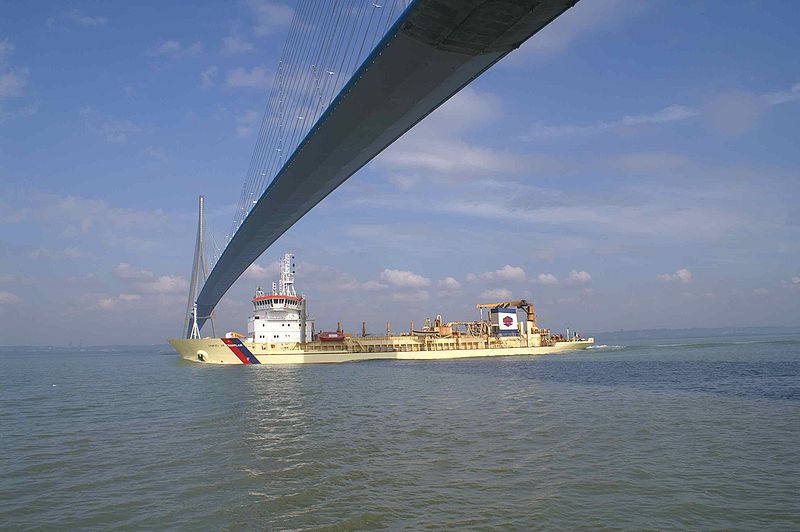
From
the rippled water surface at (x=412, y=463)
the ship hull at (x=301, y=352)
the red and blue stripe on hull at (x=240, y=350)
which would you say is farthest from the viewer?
the ship hull at (x=301, y=352)

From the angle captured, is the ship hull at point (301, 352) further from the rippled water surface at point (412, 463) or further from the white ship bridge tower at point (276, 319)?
the rippled water surface at point (412, 463)

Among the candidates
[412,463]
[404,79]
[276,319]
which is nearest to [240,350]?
[276,319]

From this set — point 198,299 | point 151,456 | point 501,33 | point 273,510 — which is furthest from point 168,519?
point 198,299

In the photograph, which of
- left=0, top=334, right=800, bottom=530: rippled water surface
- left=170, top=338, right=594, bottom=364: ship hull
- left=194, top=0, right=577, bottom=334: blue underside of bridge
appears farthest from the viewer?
left=170, top=338, right=594, bottom=364: ship hull

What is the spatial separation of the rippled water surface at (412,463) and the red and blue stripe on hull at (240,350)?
21617 mm

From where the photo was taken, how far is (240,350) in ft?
136

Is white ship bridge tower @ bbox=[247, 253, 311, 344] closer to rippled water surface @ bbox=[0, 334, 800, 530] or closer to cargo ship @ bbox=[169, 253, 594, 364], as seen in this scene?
cargo ship @ bbox=[169, 253, 594, 364]

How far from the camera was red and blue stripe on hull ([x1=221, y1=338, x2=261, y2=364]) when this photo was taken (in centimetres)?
4134

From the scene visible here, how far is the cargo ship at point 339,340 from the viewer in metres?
43.1

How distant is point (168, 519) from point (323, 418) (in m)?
8.44

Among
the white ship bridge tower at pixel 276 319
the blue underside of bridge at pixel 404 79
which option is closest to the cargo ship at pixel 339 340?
the white ship bridge tower at pixel 276 319

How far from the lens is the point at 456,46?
14781 mm

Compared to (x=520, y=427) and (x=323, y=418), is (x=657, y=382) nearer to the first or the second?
(x=520, y=427)

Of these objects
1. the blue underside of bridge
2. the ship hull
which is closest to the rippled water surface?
the blue underside of bridge
